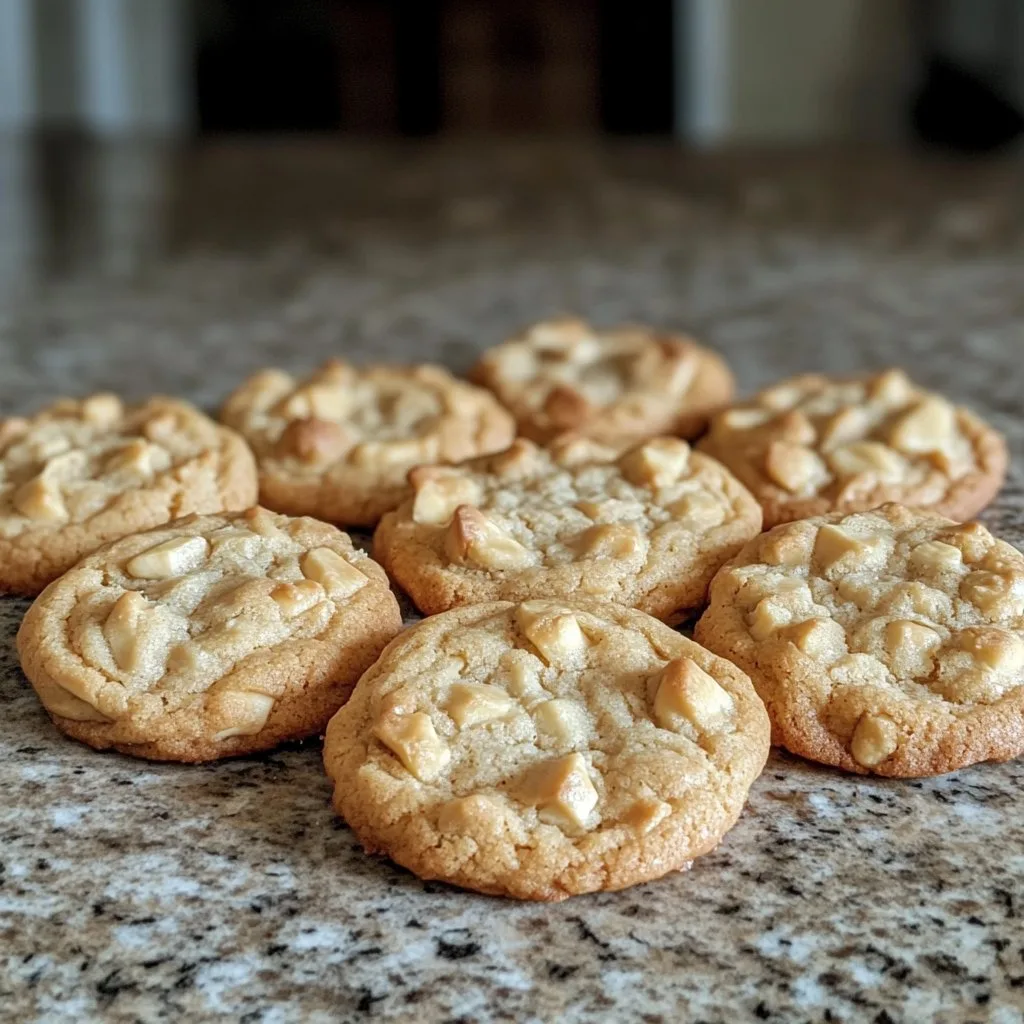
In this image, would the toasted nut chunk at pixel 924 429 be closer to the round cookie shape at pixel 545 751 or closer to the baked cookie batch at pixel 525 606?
the baked cookie batch at pixel 525 606

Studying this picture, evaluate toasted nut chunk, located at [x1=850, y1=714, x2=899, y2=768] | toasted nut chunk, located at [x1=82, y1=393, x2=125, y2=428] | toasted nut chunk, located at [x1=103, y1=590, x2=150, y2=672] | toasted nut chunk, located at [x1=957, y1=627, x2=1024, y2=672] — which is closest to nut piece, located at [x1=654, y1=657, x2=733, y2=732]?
toasted nut chunk, located at [x1=850, y1=714, x2=899, y2=768]

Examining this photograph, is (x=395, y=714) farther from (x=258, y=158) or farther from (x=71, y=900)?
(x=258, y=158)

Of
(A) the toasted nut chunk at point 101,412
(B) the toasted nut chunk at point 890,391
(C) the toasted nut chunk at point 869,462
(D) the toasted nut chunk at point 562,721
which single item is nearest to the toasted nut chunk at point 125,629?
(D) the toasted nut chunk at point 562,721

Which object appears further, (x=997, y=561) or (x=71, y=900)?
(x=997, y=561)

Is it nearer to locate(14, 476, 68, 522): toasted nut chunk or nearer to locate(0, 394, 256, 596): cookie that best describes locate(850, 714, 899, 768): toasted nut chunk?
locate(0, 394, 256, 596): cookie

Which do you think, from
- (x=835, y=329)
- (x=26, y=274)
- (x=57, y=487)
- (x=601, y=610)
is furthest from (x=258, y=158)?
(x=601, y=610)

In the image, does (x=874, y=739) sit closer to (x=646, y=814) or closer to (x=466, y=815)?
(x=646, y=814)

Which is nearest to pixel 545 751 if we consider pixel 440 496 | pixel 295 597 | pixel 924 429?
pixel 295 597
